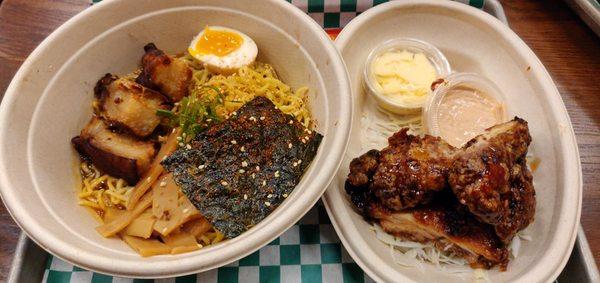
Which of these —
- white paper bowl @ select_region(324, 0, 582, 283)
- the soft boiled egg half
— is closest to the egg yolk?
the soft boiled egg half

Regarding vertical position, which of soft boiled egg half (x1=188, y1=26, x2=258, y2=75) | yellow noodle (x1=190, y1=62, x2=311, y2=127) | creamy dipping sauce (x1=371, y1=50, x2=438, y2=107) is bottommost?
creamy dipping sauce (x1=371, y1=50, x2=438, y2=107)

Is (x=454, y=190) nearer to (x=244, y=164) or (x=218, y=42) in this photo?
(x=244, y=164)

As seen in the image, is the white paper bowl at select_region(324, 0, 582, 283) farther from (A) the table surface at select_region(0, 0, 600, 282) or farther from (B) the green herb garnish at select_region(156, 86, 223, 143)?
(B) the green herb garnish at select_region(156, 86, 223, 143)

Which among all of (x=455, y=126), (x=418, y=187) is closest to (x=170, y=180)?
(x=418, y=187)

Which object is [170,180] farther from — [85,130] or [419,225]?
[419,225]

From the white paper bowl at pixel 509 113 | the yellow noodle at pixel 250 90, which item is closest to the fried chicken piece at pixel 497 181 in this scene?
the white paper bowl at pixel 509 113
